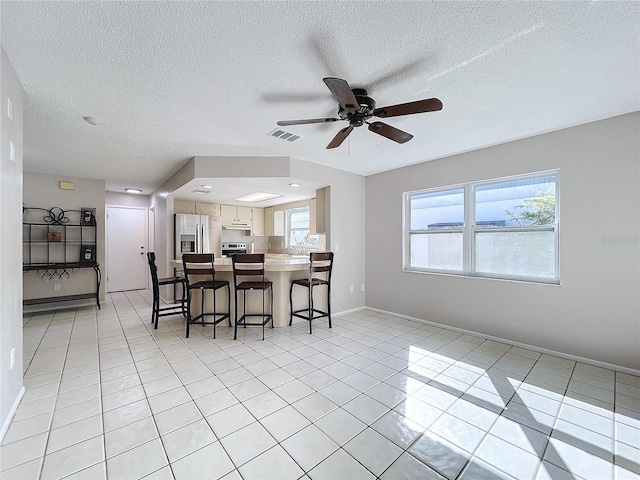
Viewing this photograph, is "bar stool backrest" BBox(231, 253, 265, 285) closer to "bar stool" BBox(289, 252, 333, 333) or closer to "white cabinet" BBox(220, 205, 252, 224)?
"bar stool" BBox(289, 252, 333, 333)

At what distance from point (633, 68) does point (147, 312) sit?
6519mm

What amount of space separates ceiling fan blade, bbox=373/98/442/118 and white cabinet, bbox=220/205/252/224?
5186 millimetres

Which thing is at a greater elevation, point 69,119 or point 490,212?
point 69,119

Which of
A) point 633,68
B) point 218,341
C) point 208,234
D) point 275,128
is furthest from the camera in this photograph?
point 208,234

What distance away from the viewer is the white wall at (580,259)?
259 centimetres

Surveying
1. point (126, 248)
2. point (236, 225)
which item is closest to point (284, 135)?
point (236, 225)

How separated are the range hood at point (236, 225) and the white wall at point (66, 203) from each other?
2.41 m

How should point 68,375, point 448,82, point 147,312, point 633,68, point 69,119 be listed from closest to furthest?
point 633,68 → point 448,82 → point 68,375 → point 69,119 → point 147,312

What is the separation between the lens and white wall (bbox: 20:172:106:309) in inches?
191

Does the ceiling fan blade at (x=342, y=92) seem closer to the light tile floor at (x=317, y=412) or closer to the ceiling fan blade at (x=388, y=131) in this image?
the ceiling fan blade at (x=388, y=131)

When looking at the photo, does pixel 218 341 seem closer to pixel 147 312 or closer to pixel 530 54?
pixel 147 312

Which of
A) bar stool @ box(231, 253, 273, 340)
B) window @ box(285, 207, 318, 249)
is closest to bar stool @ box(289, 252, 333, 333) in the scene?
bar stool @ box(231, 253, 273, 340)

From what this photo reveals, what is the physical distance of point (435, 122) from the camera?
110 inches

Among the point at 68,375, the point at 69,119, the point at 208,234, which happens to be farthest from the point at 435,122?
the point at 208,234
